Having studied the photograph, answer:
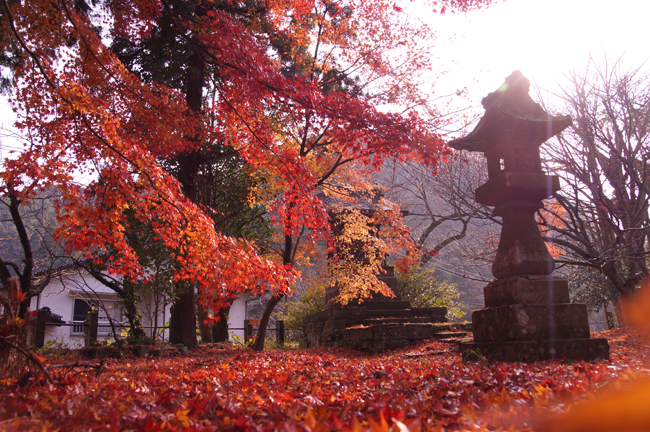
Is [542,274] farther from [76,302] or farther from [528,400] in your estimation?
[76,302]

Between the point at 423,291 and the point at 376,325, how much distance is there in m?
6.48

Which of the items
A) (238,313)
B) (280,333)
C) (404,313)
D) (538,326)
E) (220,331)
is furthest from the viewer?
(238,313)

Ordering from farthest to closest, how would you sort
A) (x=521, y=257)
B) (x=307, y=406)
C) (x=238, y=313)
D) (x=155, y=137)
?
(x=238, y=313) < (x=155, y=137) < (x=521, y=257) < (x=307, y=406)

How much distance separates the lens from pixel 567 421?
155 centimetres

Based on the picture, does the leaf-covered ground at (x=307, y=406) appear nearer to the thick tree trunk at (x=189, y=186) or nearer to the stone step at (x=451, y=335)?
the stone step at (x=451, y=335)

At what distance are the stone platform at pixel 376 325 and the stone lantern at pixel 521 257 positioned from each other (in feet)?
12.2

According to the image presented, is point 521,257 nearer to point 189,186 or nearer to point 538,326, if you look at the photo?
point 538,326

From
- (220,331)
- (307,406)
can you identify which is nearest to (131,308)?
(220,331)

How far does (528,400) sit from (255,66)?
5.44 m

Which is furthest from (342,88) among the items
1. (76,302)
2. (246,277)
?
(76,302)

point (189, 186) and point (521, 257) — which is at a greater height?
point (189, 186)

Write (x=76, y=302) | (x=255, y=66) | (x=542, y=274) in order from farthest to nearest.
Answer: (x=76, y=302) → (x=255, y=66) → (x=542, y=274)

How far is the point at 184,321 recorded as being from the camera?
1025 centimetres

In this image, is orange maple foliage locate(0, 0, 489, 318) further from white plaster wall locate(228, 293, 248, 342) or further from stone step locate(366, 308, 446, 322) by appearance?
white plaster wall locate(228, 293, 248, 342)
